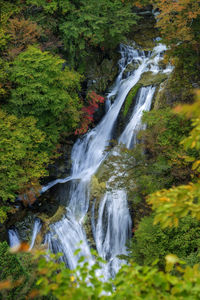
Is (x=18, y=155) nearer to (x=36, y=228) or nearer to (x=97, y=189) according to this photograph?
(x=36, y=228)

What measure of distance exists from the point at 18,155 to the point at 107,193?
11.6ft

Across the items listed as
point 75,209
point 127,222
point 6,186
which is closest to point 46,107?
point 6,186

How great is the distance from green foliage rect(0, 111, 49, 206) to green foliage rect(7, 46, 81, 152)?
538 millimetres

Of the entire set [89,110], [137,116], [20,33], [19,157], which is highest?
[20,33]

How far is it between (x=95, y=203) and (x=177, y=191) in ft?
23.2

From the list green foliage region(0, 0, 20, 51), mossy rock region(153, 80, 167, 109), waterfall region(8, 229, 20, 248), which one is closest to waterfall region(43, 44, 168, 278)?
mossy rock region(153, 80, 167, 109)

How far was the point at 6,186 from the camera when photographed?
24.8ft

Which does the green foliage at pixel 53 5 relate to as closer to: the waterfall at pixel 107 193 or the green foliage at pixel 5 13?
the green foliage at pixel 5 13

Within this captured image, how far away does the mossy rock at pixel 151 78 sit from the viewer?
11391mm

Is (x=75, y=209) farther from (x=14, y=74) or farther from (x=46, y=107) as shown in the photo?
(x=14, y=74)

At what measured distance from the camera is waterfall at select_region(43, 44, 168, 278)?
8195mm

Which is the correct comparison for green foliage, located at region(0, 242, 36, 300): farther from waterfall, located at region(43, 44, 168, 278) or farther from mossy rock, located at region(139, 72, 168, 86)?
mossy rock, located at region(139, 72, 168, 86)

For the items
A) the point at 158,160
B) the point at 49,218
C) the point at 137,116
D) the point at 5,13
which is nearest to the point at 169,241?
the point at 158,160

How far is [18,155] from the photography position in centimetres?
795
